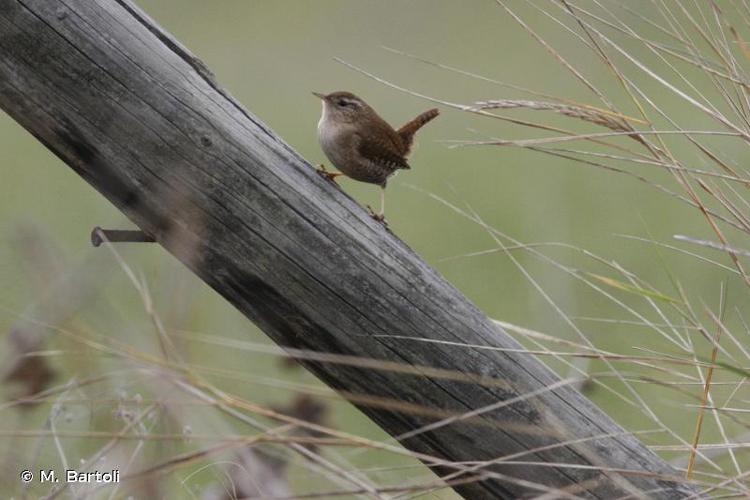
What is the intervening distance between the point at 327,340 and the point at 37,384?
0.53m

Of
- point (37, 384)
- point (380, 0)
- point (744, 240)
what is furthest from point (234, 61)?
point (37, 384)

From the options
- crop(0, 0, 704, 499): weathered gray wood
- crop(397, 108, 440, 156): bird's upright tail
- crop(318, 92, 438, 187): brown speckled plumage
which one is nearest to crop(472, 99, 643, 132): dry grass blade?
crop(0, 0, 704, 499): weathered gray wood

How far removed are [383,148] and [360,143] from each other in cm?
7

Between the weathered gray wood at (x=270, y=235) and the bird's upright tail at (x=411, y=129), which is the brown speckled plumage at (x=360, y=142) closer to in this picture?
the bird's upright tail at (x=411, y=129)

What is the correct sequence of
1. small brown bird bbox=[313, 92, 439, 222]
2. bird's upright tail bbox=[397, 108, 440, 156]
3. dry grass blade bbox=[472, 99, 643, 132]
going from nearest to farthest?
dry grass blade bbox=[472, 99, 643, 132] → small brown bird bbox=[313, 92, 439, 222] → bird's upright tail bbox=[397, 108, 440, 156]

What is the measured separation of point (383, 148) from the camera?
2.81 meters

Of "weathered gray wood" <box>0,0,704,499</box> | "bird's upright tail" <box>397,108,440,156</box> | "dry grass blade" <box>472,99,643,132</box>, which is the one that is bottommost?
"weathered gray wood" <box>0,0,704,499</box>

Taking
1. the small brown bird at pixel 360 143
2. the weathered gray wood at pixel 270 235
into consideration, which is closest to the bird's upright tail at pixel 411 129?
the small brown bird at pixel 360 143

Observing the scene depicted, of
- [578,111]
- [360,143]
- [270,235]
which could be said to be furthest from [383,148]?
[270,235]

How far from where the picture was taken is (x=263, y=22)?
17000 millimetres

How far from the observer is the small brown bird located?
2762 millimetres

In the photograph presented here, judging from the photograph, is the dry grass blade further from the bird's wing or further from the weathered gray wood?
the bird's wing

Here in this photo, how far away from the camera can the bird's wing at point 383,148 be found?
2.77 m

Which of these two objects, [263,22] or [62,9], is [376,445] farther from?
[263,22]
